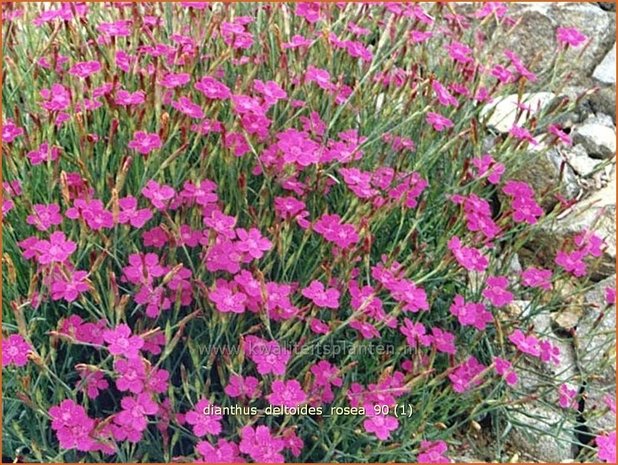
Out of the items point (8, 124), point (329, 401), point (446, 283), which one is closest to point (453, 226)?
point (446, 283)

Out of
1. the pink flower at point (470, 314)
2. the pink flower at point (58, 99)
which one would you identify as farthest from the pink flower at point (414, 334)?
the pink flower at point (58, 99)

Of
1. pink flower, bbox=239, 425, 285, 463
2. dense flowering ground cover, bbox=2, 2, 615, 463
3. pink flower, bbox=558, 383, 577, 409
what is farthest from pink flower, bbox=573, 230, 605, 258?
pink flower, bbox=239, 425, 285, 463

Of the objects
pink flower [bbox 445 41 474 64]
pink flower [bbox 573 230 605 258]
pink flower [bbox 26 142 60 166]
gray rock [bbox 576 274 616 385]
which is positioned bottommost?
gray rock [bbox 576 274 616 385]

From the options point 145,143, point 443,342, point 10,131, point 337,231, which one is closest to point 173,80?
point 145,143

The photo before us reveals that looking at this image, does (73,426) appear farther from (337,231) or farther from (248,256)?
(337,231)

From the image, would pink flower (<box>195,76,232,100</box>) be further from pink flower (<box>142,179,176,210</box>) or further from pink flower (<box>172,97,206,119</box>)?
pink flower (<box>142,179,176,210</box>)

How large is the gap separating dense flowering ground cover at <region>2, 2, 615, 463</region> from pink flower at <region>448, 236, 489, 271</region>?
0.03 feet

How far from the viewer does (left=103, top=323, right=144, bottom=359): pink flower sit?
5.76ft

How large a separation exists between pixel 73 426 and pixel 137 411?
144 millimetres

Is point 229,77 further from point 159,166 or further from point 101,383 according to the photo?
point 101,383

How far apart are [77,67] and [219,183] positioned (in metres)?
0.46

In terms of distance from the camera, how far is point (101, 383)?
1.92 meters

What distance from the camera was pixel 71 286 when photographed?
1.80 m

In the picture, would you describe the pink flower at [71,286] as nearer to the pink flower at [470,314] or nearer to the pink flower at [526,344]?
the pink flower at [470,314]
